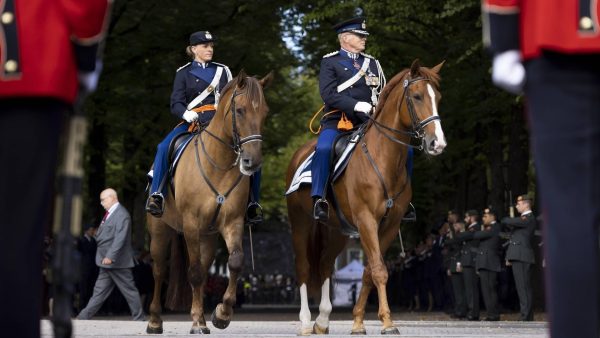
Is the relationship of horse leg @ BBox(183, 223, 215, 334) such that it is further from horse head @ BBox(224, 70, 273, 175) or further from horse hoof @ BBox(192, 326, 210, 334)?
horse head @ BBox(224, 70, 273, 175)

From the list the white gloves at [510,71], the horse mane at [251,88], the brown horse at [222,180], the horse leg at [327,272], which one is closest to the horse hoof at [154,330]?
the brown horse at [222,180]

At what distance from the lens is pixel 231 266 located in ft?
49.5

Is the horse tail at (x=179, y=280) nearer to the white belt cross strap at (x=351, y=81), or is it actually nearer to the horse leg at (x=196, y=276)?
the horse leg at (x=196, y=276)

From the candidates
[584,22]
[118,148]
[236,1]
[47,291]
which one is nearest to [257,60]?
[236,1]

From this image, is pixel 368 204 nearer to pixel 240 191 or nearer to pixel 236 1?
pixel 240 191

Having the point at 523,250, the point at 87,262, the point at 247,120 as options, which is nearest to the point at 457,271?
the point at 523,250

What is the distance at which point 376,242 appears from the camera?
48.8ft

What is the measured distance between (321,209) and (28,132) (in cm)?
1077

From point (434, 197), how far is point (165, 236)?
26.4 metres

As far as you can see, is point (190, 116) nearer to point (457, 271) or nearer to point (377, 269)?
point (377, 269)

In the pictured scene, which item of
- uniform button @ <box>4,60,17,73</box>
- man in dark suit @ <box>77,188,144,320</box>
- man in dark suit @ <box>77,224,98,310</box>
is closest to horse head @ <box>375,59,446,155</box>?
man in dark suit @ <box>77,188,144,320</box>

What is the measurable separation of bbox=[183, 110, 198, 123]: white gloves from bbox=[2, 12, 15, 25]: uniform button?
36.0 ft

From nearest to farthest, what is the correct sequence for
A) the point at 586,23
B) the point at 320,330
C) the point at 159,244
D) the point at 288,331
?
the point at 586,23, the point at 320,330, the point at 159,244, the point at 288,331

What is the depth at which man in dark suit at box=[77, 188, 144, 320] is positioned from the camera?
22469 millimetres
